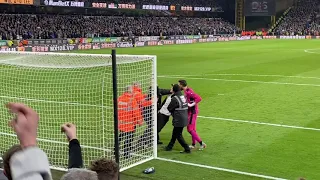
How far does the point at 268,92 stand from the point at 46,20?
42.2m

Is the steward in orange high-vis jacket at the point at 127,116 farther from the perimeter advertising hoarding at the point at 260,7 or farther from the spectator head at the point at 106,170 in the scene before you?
the perimeter advertising hoarding at the point at 260,7

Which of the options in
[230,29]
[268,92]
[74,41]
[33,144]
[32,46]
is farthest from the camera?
[230,29]

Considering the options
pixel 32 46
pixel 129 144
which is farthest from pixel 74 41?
pixel 129 144

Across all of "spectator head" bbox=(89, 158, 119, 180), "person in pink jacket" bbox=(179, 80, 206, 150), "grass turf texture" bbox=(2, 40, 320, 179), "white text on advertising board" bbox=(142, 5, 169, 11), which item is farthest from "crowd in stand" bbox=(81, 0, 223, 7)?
"spectator head" bbox=(89, 158, 119, 180)

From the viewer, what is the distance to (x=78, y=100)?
15156mm

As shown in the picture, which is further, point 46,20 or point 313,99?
point 46,20

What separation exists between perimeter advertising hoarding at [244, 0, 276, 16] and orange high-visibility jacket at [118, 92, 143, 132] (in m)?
77.7

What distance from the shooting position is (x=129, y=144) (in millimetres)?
9359

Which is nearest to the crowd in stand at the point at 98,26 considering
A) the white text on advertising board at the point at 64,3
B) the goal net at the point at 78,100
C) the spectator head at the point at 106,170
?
the white text on advertising board at the point at 64,3

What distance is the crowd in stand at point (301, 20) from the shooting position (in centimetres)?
7730

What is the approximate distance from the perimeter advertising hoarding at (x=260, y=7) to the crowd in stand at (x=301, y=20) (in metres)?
3.87

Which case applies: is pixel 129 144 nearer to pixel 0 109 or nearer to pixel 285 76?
pixel 0 109

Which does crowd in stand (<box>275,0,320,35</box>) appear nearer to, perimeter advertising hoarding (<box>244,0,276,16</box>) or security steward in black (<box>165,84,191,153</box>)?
perimeter advertising hoarding (<box>244,0,276,16</box>)

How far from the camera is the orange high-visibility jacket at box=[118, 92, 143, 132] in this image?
9.02 meters
